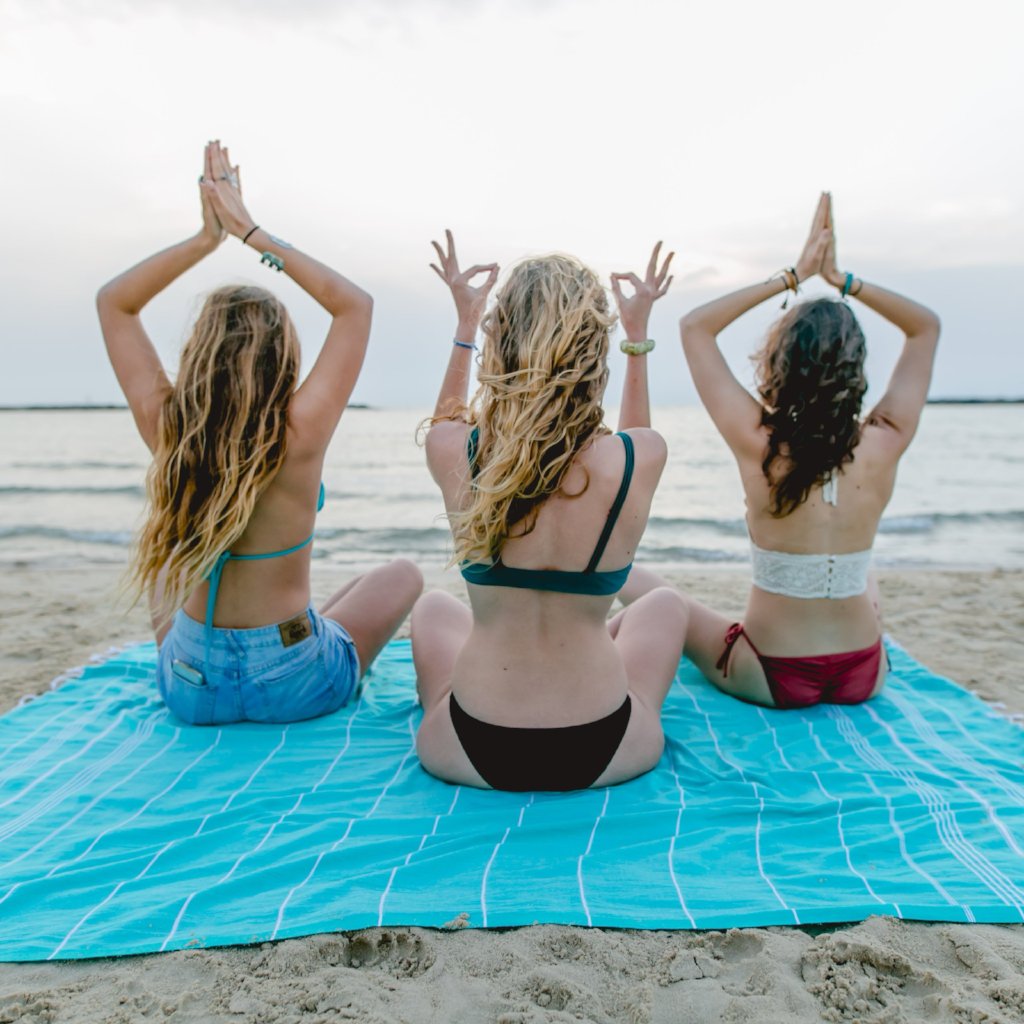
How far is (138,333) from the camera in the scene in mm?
3369

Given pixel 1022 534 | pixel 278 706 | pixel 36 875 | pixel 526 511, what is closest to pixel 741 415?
pixel 526 511

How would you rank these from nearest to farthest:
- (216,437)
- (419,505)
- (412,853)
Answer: (412,853), (216,437), (419,505)

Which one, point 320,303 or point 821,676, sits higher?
point 320,303

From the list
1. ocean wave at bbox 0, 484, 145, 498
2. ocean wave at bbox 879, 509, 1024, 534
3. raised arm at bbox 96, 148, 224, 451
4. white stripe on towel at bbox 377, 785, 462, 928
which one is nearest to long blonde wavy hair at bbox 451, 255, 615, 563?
white stripe on towel at bbox 377, 785, 462, 928

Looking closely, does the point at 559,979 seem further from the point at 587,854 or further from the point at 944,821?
the point at 944,821

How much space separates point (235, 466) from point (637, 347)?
1.64 metres

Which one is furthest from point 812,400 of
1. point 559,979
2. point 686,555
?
point 686,555

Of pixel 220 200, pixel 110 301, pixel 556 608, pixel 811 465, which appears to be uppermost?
pixel 220 200

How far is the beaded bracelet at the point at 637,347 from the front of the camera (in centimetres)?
350

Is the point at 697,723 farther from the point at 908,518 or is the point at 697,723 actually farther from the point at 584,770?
the point at 908,518

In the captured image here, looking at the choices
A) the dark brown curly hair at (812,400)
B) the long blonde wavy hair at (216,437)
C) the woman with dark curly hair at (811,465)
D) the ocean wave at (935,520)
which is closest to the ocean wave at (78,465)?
the ocean wave at (935,520)

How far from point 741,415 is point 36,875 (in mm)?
3007

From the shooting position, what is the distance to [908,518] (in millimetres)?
13125

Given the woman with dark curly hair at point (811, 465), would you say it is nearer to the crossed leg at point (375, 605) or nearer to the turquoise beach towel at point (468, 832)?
the turquoise beach towel at point (468, 832)
